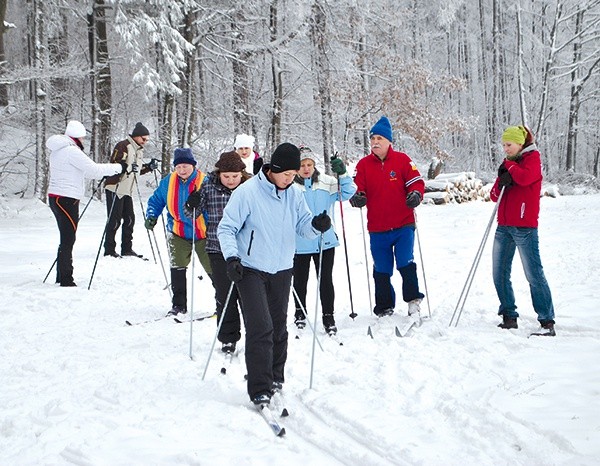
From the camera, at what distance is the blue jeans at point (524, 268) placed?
518cm

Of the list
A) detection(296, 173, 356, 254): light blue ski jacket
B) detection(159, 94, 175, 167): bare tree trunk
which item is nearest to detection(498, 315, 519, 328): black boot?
detection(296, 173, 356, 254): light blue ski jacket

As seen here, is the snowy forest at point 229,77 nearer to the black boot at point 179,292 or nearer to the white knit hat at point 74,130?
the white knit hat at point 74,130

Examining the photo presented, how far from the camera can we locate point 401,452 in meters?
3.05

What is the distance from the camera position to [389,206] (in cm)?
582

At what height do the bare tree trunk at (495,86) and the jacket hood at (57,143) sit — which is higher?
the bare tree trunk at (495,86)

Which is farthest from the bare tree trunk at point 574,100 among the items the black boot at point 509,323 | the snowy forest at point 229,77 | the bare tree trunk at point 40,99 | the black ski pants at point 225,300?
the black ski pants at point 225,300

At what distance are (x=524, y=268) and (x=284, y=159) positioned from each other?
2900mm

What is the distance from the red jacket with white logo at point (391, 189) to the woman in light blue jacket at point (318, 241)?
1.06ft

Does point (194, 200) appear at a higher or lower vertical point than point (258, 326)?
higher

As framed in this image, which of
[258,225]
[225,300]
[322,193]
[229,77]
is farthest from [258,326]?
[229,77]

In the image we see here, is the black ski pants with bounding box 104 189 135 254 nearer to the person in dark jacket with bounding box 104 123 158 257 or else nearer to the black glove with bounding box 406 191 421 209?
the person in dark jacket with bounding box 104 123 158 257

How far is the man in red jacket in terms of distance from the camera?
19.1ft

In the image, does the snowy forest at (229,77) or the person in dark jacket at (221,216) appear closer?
the person in dark jacket at (221,216)

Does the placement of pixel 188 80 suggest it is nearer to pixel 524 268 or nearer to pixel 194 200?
pixel 194 200
